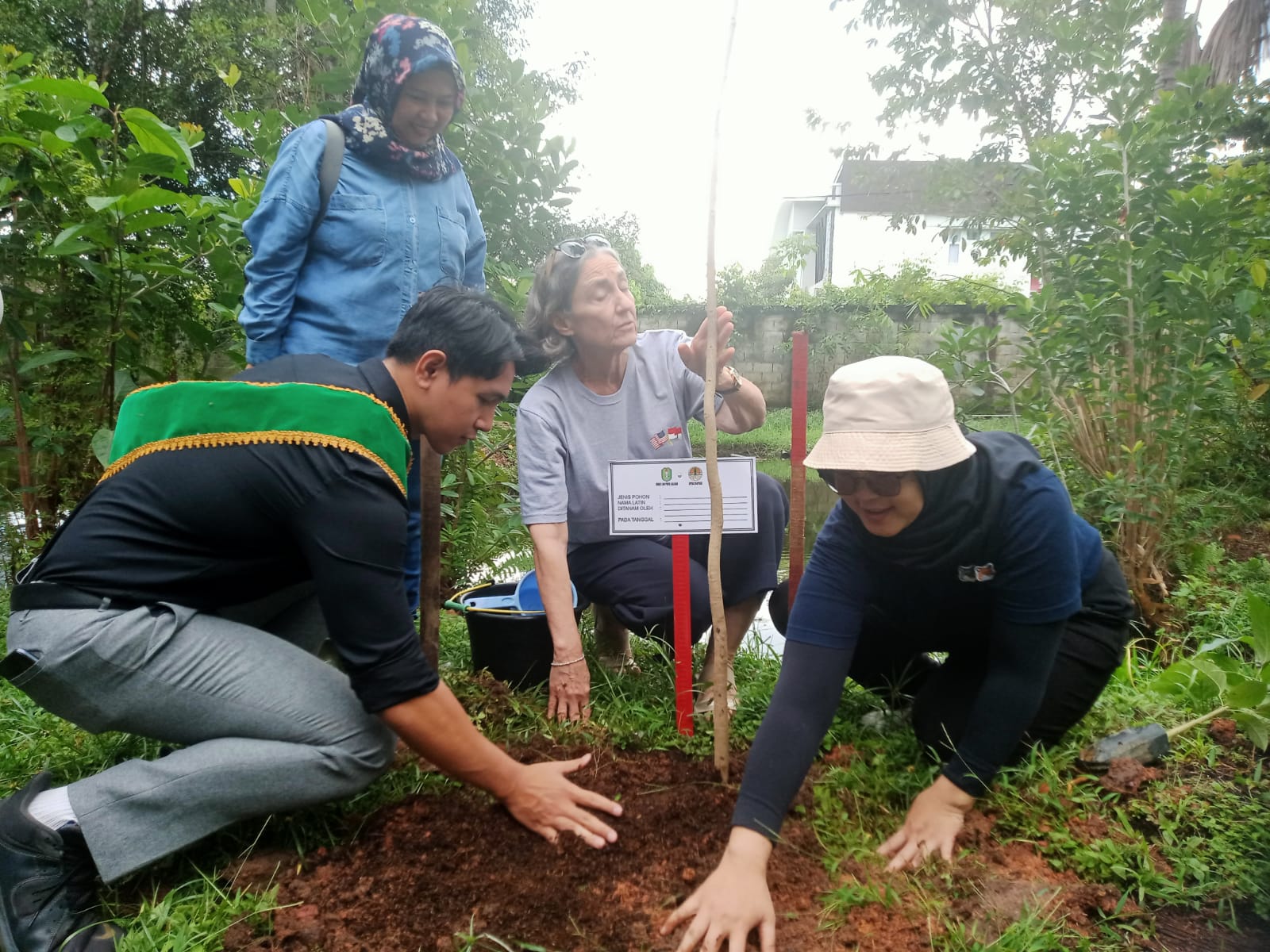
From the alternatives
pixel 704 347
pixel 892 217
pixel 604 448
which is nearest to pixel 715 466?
pixel 704 347

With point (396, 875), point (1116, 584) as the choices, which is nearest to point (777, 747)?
point (396, 875)

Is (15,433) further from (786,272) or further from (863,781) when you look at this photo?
(786,272)

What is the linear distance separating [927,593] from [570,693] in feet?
3.24

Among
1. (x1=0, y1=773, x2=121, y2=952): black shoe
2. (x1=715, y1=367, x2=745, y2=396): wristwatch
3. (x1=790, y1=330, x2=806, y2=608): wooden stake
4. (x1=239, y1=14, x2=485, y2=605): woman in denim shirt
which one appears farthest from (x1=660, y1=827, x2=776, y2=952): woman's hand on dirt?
(x1=239, y1=14, x2=485, y2=605): woman in denim shirt

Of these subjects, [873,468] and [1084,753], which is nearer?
[873,468]

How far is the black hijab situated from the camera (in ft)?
4.88

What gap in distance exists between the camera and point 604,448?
2367mm

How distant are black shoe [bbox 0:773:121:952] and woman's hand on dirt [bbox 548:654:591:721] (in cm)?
108

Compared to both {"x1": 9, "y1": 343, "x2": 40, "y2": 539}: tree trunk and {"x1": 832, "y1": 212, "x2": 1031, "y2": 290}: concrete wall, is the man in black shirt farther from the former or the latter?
{"x1": 832, "y1": 212, "x2": 1031, "y2": 290}: concrete wall

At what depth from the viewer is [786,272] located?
8961 millimetres

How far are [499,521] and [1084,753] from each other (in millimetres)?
2387

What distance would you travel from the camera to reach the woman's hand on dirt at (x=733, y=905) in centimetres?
129

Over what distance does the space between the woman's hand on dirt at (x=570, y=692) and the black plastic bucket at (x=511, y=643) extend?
18cm

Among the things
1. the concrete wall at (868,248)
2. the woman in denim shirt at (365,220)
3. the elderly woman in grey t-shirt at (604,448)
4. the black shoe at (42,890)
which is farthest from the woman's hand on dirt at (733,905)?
the concrete wall at (868,248)
